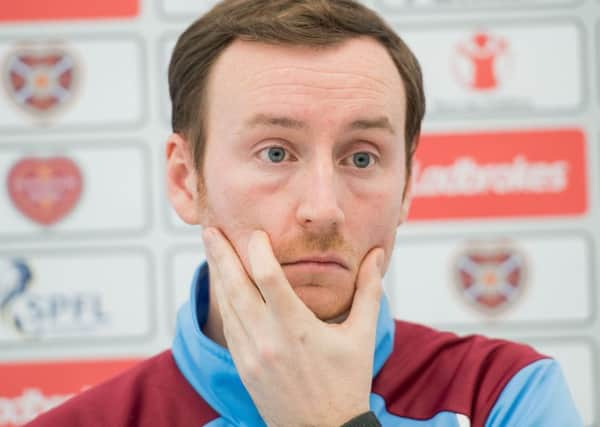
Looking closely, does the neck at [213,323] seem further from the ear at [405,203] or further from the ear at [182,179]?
the ear at [405,203]

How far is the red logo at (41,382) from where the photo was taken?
6.68ft

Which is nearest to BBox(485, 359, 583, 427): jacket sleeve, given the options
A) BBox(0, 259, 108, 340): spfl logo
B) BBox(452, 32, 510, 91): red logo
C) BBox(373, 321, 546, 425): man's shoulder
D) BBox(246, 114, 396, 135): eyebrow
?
BBox(373, 321, 546, 425): man's shoulder

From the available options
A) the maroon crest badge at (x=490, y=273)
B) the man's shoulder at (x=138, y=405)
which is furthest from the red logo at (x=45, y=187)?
the maroon crest badge at (x=490, y=273)

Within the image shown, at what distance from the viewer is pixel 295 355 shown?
936 millimetres

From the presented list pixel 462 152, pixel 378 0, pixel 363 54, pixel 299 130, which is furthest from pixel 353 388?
pixel 378 0

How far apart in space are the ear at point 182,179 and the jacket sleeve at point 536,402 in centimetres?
55

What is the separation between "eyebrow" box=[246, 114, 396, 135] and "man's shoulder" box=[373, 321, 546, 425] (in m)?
0.37

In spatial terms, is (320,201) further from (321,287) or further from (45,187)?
(45,187)

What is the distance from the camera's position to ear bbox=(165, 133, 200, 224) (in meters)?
1.19

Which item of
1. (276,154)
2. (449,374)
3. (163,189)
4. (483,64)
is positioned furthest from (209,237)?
(483,64)

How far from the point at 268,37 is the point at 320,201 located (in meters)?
0.27

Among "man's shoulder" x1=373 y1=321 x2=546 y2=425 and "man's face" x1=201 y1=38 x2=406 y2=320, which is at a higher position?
"man's face" x1=201 y1=38 x2=406 y2=320

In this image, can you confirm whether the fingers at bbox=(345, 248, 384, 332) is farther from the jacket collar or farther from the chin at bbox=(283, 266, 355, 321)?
the jacket collar

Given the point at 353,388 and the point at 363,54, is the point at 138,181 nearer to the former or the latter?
the point at 363,54
